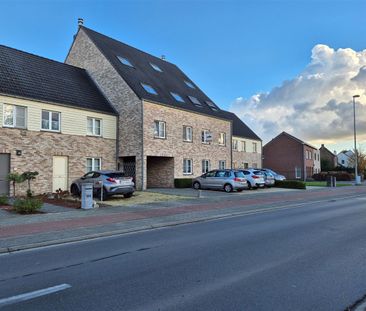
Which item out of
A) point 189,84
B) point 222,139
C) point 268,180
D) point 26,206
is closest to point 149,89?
point 222,139

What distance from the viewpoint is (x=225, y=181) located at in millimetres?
24234

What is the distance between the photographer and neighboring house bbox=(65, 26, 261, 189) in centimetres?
2508

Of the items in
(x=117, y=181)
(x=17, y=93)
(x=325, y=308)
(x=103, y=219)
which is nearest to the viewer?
(x=325, y=308)

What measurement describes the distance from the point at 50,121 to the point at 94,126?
11.4ft

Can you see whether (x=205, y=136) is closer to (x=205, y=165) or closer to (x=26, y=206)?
(x=205, y=165)

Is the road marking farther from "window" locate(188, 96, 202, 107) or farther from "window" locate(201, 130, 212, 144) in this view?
"window" locate(188, 96, 202, 107)

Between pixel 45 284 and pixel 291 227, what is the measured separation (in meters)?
7.14

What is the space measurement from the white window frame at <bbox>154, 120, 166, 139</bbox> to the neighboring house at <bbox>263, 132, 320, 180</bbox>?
3404 cm

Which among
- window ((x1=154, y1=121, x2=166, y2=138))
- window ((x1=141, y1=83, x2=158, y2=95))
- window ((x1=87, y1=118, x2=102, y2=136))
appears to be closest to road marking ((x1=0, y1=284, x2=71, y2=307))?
window ((x1=87, y1=118, x2=102, y2=136))

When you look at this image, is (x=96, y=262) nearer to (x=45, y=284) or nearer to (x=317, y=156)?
(x=45, y=284)

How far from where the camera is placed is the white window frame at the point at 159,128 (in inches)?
1027

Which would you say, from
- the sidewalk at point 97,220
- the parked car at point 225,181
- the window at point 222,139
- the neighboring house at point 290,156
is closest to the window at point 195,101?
the window at point 222,139

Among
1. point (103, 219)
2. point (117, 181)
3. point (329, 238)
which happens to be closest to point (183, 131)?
point (117, 181)

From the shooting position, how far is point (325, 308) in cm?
427
